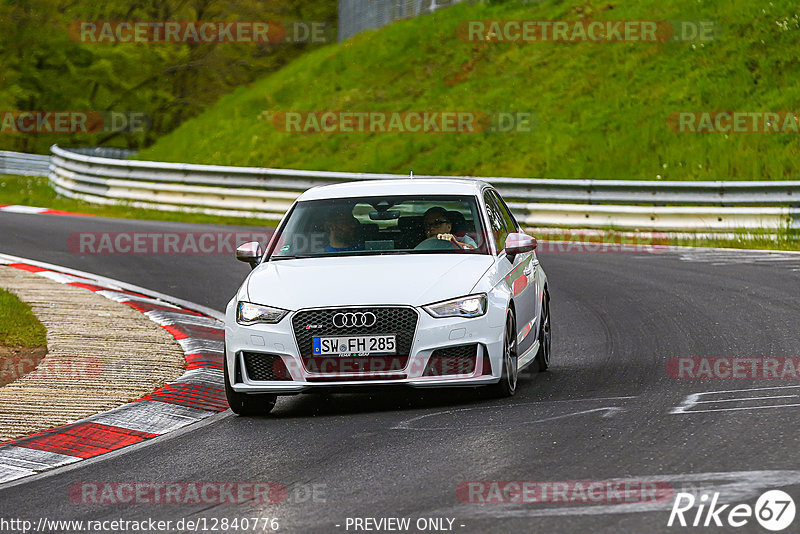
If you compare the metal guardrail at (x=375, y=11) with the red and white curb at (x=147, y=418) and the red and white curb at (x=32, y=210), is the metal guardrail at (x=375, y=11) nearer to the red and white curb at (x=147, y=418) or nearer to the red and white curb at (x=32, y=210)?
the red and white curb at (x=32, y=210)

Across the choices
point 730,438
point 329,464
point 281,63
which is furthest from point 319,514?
point 281,63

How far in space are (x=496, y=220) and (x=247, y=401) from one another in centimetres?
257

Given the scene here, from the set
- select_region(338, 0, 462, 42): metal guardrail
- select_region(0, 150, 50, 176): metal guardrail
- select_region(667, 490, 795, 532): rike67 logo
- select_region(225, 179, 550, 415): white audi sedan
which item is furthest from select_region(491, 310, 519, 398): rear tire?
select_region(0, 150, 50, 176): metal guardrail

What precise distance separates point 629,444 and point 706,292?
742 cm

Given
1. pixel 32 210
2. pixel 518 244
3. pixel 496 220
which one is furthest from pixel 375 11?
pixel 518 244

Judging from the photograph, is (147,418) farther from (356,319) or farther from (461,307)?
(461,307)

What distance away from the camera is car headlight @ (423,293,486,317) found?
A: 27.1 ft

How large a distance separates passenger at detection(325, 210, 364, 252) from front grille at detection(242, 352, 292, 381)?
3.90 feet

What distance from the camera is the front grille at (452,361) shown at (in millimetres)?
8266

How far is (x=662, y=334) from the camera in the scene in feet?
37.2

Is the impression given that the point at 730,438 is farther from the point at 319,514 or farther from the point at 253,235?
the point at 253,235

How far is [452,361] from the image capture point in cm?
829

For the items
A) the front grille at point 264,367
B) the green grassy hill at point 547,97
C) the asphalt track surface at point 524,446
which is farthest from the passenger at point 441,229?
the green grassy hill at point 547,97

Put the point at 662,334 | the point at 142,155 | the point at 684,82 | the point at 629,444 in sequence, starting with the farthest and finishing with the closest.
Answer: the point at 142,155
the point at 684,82
the point at 662,334
the point at 629,444
